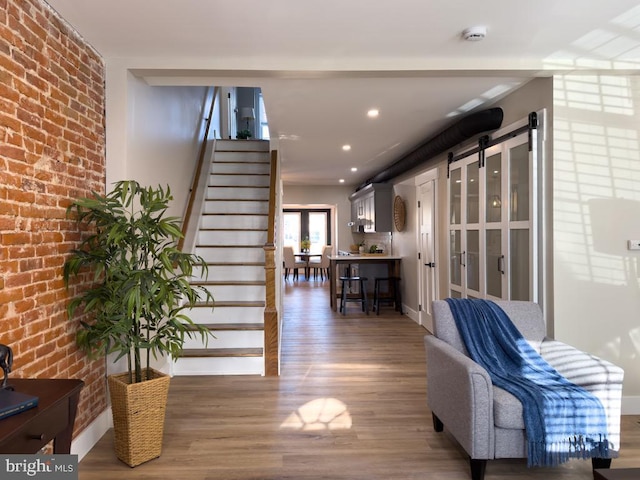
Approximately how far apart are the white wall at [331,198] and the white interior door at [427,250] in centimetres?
442

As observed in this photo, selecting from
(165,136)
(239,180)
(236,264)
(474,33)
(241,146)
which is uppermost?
(241,146)

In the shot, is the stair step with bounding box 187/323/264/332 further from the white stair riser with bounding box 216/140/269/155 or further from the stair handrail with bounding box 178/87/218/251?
the white stair riser with bounding box 216/140/269/155

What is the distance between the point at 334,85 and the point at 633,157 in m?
2.33

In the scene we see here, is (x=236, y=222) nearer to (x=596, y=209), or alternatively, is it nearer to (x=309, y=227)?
(x=596, y=209)

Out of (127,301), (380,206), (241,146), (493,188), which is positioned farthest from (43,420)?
(380,206)

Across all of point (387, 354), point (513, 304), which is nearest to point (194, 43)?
point (513, 304)

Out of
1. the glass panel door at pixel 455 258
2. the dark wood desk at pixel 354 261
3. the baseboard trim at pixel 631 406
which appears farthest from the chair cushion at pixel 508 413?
the dark wood desk at pixel 354 261

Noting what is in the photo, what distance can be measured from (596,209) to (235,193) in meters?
4.33

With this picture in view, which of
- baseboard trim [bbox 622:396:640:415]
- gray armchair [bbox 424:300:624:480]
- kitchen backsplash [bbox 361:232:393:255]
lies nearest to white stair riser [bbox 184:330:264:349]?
gray armchair [bbox 424:300:624:480]

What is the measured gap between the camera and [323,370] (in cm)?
420

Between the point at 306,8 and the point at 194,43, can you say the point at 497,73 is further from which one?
the point at 194,43

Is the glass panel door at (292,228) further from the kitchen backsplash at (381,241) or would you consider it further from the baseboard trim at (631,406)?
the baseboard trim at (631,406)

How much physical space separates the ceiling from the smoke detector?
0.12 ft

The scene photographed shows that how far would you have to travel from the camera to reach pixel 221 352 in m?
4.11
